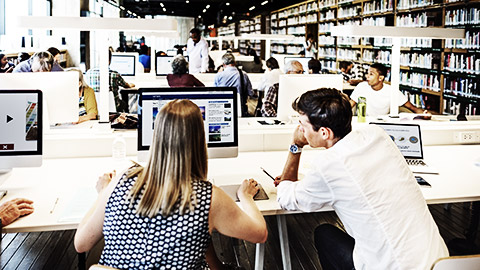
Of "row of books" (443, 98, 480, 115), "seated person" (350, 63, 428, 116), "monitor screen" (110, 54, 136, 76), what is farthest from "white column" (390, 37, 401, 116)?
"monitor screen" (110, 54, 136, 76)

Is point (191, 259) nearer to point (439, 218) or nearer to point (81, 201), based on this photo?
point (81, 201)

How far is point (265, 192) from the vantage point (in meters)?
2.30

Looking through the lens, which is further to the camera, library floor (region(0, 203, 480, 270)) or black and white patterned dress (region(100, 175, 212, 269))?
library floor (region(0, 203, 480, 270))

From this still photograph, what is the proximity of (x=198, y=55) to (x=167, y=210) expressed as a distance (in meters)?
7.98

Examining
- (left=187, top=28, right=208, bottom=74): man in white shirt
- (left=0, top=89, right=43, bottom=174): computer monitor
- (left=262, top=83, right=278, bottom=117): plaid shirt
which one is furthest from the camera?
(left=187, top=28, right=208, bottom=74): man in white shirt

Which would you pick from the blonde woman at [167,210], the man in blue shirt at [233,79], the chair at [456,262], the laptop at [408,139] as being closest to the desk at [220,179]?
the laptop at [408,139]

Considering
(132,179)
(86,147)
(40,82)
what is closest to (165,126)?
(132,179)

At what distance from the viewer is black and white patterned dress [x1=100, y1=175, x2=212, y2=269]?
1418 mm

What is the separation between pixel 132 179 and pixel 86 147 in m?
1.54

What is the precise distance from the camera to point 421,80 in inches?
297

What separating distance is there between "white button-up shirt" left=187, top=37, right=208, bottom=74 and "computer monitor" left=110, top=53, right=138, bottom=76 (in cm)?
174

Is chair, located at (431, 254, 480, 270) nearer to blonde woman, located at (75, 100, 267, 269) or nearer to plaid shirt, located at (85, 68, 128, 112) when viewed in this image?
blonde woman, located at (75, 100, 267, 269)

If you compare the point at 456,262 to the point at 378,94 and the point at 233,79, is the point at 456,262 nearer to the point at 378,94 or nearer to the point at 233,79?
the point at 378,94

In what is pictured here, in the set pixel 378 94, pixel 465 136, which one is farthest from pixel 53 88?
pixel 378 94
